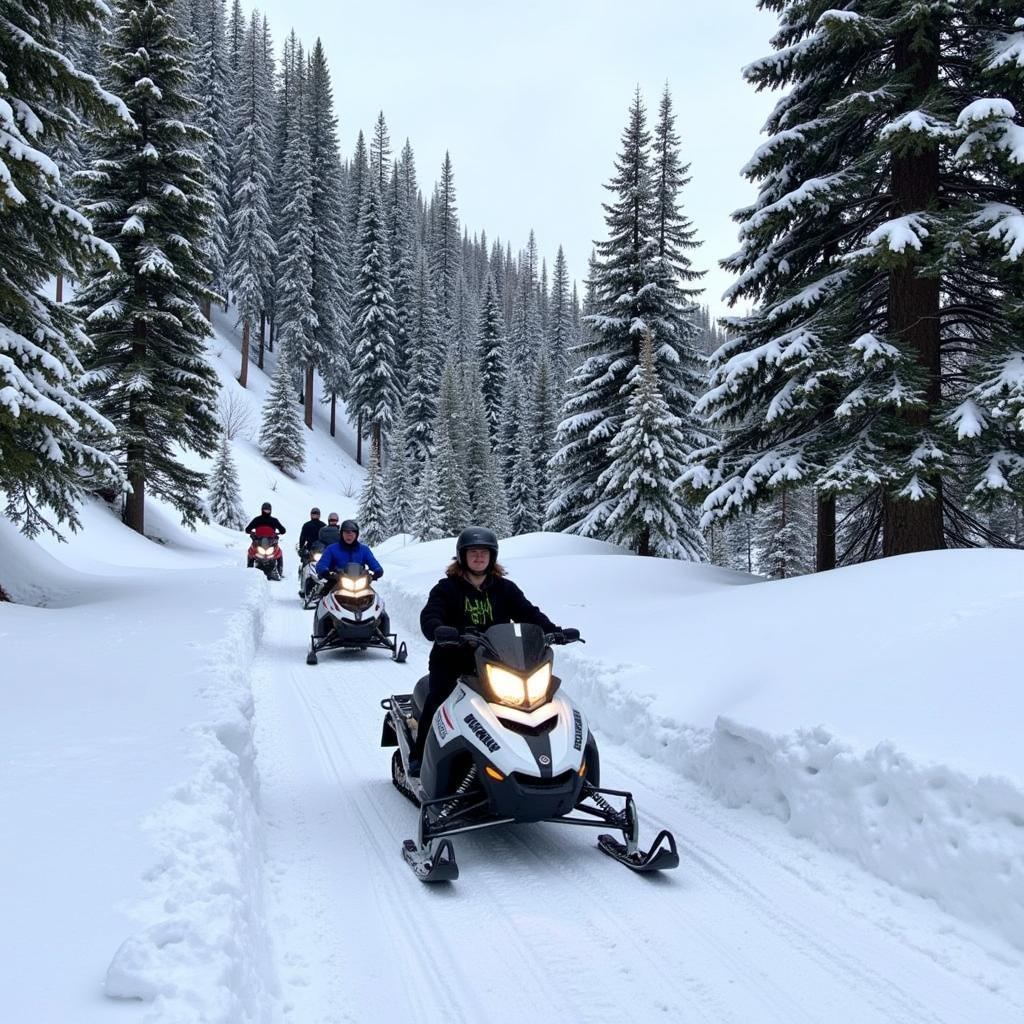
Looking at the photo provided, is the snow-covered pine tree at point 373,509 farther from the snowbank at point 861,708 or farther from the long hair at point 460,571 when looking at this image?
the long hair at point 460,571

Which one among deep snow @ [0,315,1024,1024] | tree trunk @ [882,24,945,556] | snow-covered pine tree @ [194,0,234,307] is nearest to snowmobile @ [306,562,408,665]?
deep snow @ [0,315,1024,1024]

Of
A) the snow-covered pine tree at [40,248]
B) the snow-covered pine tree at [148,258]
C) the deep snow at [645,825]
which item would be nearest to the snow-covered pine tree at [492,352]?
the snow-covered pine tree at [148,258]

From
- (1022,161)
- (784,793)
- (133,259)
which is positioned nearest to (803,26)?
(1022,161)

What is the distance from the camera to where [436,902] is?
435 centimetres

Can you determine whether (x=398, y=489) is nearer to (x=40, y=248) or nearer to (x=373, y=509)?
(x=373, y=509)

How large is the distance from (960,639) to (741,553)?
8460 centimetres

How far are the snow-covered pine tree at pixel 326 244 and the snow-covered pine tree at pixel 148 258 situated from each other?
34611mm

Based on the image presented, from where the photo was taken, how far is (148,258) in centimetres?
2025

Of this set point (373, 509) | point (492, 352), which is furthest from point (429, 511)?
point (492, 352)

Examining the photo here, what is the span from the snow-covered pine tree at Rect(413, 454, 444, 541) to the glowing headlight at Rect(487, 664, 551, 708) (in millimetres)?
36193

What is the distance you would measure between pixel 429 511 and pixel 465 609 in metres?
35.7

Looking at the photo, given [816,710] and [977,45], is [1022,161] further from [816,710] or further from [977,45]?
[816,710]

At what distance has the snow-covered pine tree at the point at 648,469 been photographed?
20047mm

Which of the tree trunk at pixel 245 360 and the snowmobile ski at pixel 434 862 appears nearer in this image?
the snowmobile ski at pixel 434 862
